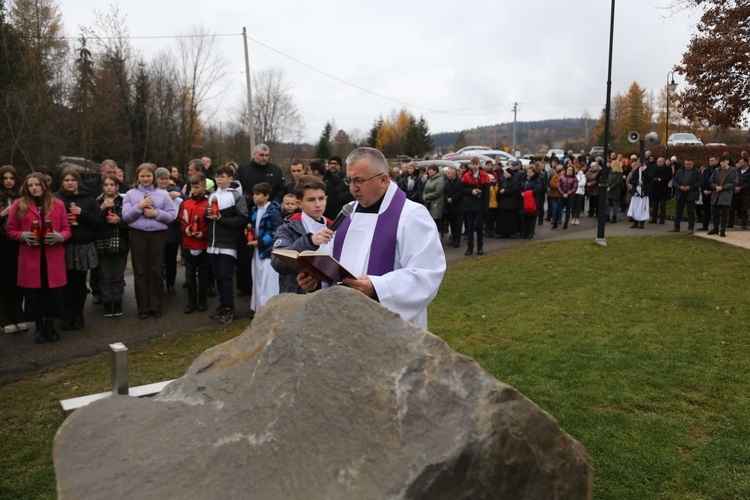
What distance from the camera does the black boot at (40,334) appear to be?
24.0 feet

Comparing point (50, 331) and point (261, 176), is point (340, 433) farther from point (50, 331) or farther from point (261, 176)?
point (261, 176)

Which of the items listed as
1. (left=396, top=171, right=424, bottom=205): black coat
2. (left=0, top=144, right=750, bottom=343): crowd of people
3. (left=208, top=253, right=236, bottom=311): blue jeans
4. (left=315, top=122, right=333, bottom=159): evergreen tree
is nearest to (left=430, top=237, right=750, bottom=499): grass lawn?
(left=0, top=144, right=750, bottom=343): crowd of people

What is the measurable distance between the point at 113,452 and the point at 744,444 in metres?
4.40

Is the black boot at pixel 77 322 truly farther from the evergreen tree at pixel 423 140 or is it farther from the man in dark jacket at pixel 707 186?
the evergreen tree at pixel 423 140

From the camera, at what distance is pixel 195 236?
839cm

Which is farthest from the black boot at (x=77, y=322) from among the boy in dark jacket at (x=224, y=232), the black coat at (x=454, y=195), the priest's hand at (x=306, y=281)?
the black coat at (x=454, y=195)

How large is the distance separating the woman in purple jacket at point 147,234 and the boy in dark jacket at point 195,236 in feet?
0.79

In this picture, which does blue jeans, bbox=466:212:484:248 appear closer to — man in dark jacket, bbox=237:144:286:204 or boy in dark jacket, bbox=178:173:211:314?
man in dark jacket, bbox=237:144:286:204

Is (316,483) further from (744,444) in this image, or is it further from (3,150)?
(3,150)

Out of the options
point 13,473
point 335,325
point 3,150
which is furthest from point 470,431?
point 3,150

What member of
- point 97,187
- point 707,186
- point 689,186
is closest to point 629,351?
point 97,187

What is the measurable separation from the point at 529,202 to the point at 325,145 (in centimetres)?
4580

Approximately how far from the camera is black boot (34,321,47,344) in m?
7.30

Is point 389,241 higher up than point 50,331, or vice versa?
point 389,241
